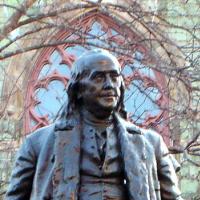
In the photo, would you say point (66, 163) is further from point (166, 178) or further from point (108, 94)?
point (166, 178)

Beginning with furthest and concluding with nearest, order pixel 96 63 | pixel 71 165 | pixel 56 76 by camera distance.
Answer: pixel 56 76
pixel 96 63
pixel 71 165

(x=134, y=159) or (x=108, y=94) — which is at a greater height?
(x=108, y=94)

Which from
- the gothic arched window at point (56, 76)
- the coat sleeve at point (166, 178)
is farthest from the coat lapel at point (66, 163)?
the gothic arched window at point (56, 76)

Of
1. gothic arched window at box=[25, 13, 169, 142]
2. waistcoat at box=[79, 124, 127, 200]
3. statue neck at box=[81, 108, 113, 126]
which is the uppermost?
gothic arched window at box=[25, 13, 169, 142]

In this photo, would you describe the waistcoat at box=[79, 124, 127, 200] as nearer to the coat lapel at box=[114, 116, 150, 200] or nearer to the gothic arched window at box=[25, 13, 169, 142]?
the coat lapel at box=[114, 116, 150, 200]

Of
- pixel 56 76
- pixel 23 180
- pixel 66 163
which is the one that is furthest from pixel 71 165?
pixel 56 76

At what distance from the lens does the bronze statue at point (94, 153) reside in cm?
425

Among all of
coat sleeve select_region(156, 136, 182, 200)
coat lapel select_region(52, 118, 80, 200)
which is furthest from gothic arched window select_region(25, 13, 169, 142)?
coat lapel select_region(52, 118, 80, 200)

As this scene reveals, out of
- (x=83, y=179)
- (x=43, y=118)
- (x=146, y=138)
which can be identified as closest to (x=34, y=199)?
(x=83, y=179)

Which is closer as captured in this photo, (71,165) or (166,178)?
(71,165)

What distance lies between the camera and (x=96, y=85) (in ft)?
14.2

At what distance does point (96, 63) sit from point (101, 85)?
10cm

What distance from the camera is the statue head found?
14.2ft

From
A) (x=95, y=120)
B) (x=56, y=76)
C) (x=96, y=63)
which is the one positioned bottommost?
(x=95, y=120)
